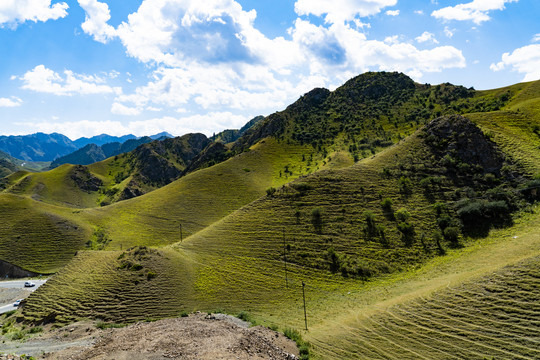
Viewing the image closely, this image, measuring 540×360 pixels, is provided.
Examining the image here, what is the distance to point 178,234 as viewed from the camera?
8400 cm

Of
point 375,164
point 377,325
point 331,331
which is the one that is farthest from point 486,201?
point 331,331

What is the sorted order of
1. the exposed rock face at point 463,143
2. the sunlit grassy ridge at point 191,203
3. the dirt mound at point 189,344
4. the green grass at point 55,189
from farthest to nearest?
the green grass at point 55,189 → the sunlit grassy ridge at point 191,203 → the exposed rock face at point 463,143 → the dirt mound at point 189,344

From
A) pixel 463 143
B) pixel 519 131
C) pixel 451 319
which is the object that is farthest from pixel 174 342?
pixel 519 131

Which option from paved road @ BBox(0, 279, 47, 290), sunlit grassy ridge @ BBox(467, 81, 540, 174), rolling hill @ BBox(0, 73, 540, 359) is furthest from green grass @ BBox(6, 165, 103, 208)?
sunlit grassy ridge @ BBox(467, 81, 540, 174)

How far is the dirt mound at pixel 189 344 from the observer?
931 inches

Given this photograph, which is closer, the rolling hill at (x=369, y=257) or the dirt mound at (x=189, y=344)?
the dirt mound at (x=189, y=344)

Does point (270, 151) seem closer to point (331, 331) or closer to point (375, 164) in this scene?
point (375, 164)

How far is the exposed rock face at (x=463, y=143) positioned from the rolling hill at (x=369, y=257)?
339 millimetres

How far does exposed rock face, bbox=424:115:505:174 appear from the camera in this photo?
64.0m

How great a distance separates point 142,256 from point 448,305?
44.8 meters

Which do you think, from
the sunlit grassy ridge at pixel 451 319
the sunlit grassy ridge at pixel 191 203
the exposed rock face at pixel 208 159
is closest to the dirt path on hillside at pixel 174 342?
the sunlit grassy ridge at pixel 451 319

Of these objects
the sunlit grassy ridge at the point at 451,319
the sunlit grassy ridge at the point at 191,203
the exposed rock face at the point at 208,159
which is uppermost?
the exposed rock face at the point at 208,159

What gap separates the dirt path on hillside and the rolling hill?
4461mm

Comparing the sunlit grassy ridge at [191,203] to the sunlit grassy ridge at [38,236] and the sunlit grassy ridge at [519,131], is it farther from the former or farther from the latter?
the sunlit grassy ridge at [519,131]
